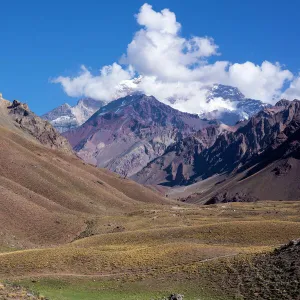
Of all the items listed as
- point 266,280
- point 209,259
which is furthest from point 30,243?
point 266,280

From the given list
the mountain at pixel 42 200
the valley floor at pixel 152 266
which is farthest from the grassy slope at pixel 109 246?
the mountain at pixel 42 200

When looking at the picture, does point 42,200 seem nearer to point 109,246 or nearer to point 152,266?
point 109,246

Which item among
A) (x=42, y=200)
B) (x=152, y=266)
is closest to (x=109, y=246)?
(x=152, y=266)

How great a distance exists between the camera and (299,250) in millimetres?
41625

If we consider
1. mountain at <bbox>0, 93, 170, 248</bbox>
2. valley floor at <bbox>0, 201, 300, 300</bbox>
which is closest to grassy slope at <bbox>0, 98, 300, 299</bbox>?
valley floor at <bbox>0, 201, 300, 300</bbox>

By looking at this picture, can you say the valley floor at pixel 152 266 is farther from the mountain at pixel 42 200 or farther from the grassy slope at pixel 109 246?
the mountain at pixel 42 200

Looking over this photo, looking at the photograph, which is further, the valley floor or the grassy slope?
the grassy slope

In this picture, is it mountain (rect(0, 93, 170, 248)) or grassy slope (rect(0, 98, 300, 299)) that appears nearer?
grassy slope (rect(0, 98, 300, 299))

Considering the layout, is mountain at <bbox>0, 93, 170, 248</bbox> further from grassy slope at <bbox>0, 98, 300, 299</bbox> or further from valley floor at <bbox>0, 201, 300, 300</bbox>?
valley floor at <bbox>0, 201, 300, 300</bbox>

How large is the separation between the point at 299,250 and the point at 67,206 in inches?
3549

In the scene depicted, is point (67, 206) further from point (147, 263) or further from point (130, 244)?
point (147, 263)

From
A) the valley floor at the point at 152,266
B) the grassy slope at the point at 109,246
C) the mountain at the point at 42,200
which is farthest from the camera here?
the mountain at the point at 42,200

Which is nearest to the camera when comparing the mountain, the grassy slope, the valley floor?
the valley floor

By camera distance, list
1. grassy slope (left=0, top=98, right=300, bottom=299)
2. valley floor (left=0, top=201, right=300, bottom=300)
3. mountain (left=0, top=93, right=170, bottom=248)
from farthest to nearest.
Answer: mountain (left=0, top=93, right=170, bottom=248) < grassy slope (left=0, top=98, right=300, bottom=299) < valley floor (left=0, top=201, right=300, bottom=300)
